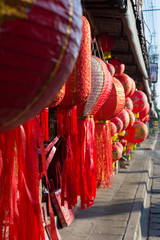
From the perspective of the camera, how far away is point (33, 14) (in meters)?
0.51

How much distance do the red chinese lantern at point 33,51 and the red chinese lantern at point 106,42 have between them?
342 centimetres

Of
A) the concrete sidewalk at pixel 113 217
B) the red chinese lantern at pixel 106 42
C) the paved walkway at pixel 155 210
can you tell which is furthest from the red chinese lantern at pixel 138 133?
the red chinese lantern at pixel 106 42

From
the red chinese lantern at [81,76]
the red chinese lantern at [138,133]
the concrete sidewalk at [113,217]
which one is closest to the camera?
the red chinese lantern at [81,76]

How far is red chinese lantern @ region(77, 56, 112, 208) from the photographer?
6.00 feet

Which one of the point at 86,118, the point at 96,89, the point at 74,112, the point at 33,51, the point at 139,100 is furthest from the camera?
the point at 139,100

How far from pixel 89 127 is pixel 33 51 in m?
1.45

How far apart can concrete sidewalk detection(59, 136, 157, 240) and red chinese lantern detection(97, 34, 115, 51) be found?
2.12 m

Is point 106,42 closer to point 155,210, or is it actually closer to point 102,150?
point 102,150

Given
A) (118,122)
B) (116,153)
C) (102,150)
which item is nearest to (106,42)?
(118,122)

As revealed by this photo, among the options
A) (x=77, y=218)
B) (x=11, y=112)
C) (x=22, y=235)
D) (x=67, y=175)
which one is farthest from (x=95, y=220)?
(x=11, y=112)

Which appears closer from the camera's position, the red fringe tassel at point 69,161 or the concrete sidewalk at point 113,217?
the red fringe tassel at point 69,161

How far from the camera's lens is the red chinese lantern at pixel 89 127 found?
183 centimetres

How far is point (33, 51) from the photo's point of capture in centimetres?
52

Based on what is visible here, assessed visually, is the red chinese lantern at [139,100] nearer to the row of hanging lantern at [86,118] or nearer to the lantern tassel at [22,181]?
the row of hanging lantern at [86,118]
